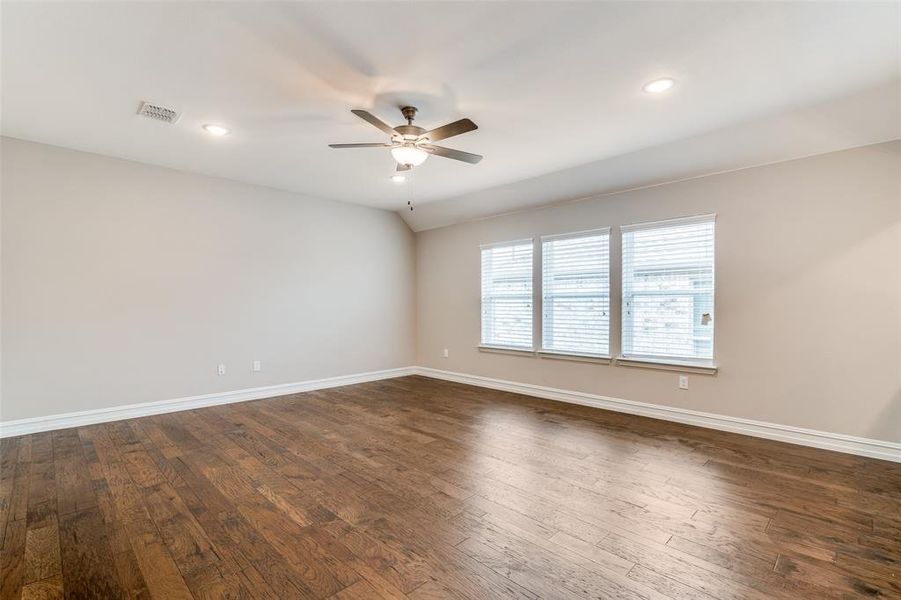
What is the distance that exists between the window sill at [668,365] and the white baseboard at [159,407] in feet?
12.5

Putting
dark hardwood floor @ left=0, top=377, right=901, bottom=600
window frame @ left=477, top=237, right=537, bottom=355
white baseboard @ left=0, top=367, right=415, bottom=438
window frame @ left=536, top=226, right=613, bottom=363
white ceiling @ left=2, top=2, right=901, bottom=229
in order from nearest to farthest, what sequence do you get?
1. dark hardwood floor @ left=0, top=377, right=901, bottom=600
2. white ceiling @ left=2, top=2, right=901, bottom=229
3. white baseboard @ left=0, top=367, right=415, bottom=438
4. window frame @ left=536, top=226, right=613, bottom=363
5. window frame @ left=477, top=237, right=537, bottom=355

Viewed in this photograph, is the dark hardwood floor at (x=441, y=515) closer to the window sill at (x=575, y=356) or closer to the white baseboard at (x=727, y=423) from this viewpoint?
the white baseboard at (x=727, y=423)

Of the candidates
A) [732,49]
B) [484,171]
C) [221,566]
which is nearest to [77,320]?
[221,566]

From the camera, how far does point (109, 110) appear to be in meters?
3.13

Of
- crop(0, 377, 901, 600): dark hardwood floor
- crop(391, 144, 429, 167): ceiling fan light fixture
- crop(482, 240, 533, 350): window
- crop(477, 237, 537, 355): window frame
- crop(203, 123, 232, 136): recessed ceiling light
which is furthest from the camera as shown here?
crop(482, 240, 533, 350): window

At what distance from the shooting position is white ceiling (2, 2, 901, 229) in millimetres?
2084

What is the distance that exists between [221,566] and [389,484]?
3.55 ft

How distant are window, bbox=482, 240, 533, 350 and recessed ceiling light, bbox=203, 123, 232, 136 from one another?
11.8 ft

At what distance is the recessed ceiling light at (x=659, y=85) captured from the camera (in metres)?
2.67

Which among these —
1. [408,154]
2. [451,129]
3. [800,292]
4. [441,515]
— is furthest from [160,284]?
[800,292]

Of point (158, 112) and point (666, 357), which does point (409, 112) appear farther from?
point (666, 357)

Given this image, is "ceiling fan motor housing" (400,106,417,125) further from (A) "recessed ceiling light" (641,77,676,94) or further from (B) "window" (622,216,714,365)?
(B) "window" (622,216,714,365)

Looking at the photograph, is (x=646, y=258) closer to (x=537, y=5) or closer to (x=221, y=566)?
(x=537, y=5)

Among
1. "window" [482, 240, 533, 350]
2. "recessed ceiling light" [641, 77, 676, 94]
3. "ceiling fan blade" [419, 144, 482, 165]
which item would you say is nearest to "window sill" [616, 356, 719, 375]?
"window" [482, 240, 533, 350]
